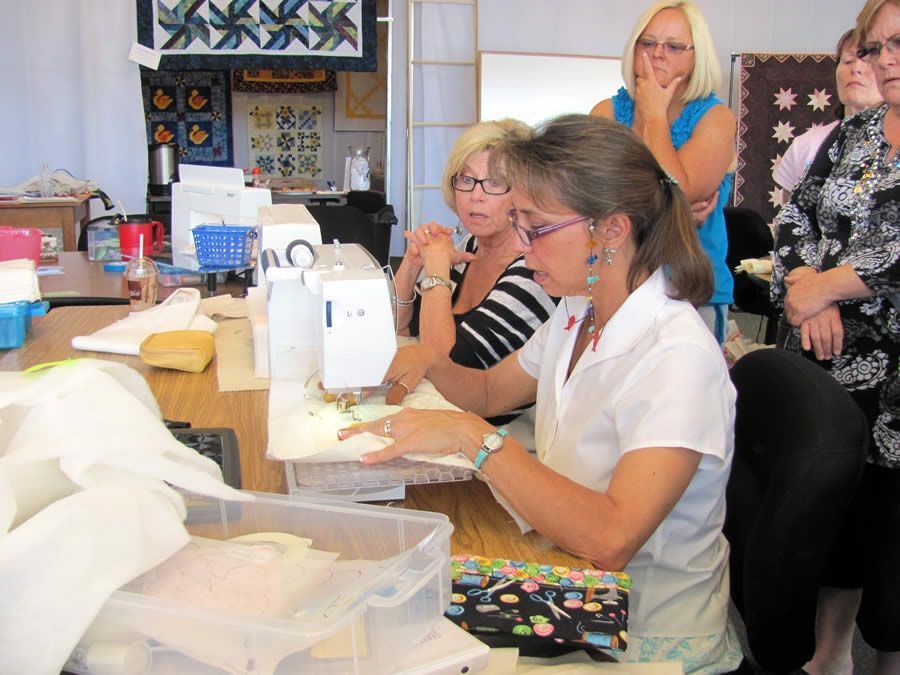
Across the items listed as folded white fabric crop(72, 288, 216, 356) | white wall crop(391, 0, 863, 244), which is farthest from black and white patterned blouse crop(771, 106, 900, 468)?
white wall crop(391, 0, 863, 244)

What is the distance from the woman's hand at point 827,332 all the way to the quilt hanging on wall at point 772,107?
456cm

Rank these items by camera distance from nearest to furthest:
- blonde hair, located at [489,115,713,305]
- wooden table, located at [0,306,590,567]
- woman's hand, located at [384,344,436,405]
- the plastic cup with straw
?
1. wooden table, located at [0,306,590,567]
2. blonde hair, located at [489,115,713,305]
3. woman's hand, located at [384,344,436,405]
4. the plastic cup with straw

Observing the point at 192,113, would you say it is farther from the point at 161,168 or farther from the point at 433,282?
the point at 433,282

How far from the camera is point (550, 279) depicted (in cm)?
147

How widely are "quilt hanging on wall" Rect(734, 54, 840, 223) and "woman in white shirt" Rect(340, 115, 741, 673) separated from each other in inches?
203

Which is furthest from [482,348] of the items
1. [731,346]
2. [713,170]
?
[731,346]

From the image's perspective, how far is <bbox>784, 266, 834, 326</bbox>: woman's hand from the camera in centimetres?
192

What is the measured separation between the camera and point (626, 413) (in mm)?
1292

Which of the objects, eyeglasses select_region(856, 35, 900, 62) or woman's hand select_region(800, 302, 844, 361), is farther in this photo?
woman's hand select_region(800, 302, 844, 361)

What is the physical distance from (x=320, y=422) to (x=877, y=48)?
1.37m

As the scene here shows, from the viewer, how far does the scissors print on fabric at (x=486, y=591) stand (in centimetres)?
100

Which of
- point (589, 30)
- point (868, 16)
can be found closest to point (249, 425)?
point (868, 16)

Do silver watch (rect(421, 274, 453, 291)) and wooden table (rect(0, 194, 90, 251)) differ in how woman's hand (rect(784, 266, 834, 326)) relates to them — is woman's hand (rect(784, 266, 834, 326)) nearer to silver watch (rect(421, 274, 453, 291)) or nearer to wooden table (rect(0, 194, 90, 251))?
silver watch (rect(421, 274, 453, 291))

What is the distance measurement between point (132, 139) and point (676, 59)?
159 inches
